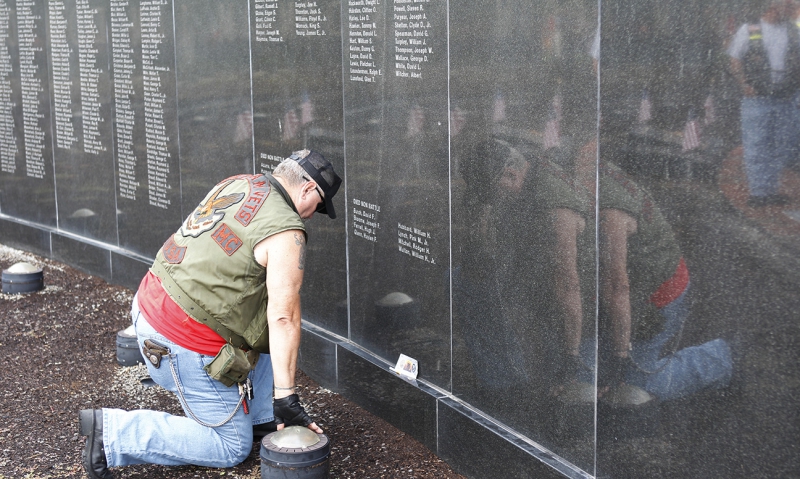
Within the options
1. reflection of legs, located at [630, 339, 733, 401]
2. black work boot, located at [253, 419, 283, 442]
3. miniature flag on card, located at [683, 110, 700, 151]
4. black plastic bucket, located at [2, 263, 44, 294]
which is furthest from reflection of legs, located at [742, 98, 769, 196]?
black plastic bucket, located at [2, 263, 44, 294]

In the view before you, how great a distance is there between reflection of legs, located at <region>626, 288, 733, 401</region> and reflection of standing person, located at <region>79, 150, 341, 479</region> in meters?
1.43

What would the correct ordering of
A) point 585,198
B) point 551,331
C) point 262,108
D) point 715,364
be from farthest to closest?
point 262,108 < point 551,331 < point 585,198 < point 715,364

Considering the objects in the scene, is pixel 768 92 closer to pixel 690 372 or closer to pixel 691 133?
A: pixel 691 133

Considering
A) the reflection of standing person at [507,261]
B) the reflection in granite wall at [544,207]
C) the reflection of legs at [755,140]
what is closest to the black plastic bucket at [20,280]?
the reflection in granite wall at [544,207]

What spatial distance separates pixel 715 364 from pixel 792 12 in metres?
1.07

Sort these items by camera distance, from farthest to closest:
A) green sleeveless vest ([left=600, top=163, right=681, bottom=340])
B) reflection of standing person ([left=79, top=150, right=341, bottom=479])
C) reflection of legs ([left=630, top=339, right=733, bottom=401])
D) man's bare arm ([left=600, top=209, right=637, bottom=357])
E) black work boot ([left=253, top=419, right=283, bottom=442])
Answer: black work boot ([left=253, top=419, right=283, bottom=442]) → reflection of standing person ([left=79, top=150, right=341, bottom=479]) → man's bare arm ([left=600, top=209, right=637, bottom=357]) → green sleeveless vest ([left=600, top=163, right=681, bottom=340]) → reflection of legs ([left=630, top=339, right=733, bottom=401])

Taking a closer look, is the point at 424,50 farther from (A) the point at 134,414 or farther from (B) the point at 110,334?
(B) the point at 110,334

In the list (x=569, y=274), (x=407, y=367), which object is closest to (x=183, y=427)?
(x=407, y=367)

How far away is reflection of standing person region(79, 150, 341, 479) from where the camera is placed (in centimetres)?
409

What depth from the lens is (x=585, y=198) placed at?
3621 millimetres

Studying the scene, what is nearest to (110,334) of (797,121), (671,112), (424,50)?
(424,50)

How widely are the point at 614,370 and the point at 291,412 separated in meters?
1.36

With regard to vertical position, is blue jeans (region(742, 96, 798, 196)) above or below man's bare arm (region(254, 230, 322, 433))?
above

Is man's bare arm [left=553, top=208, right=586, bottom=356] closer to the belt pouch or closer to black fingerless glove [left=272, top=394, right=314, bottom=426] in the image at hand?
black fingerless glove [left=272, top=394, right=314, bottom=426]
